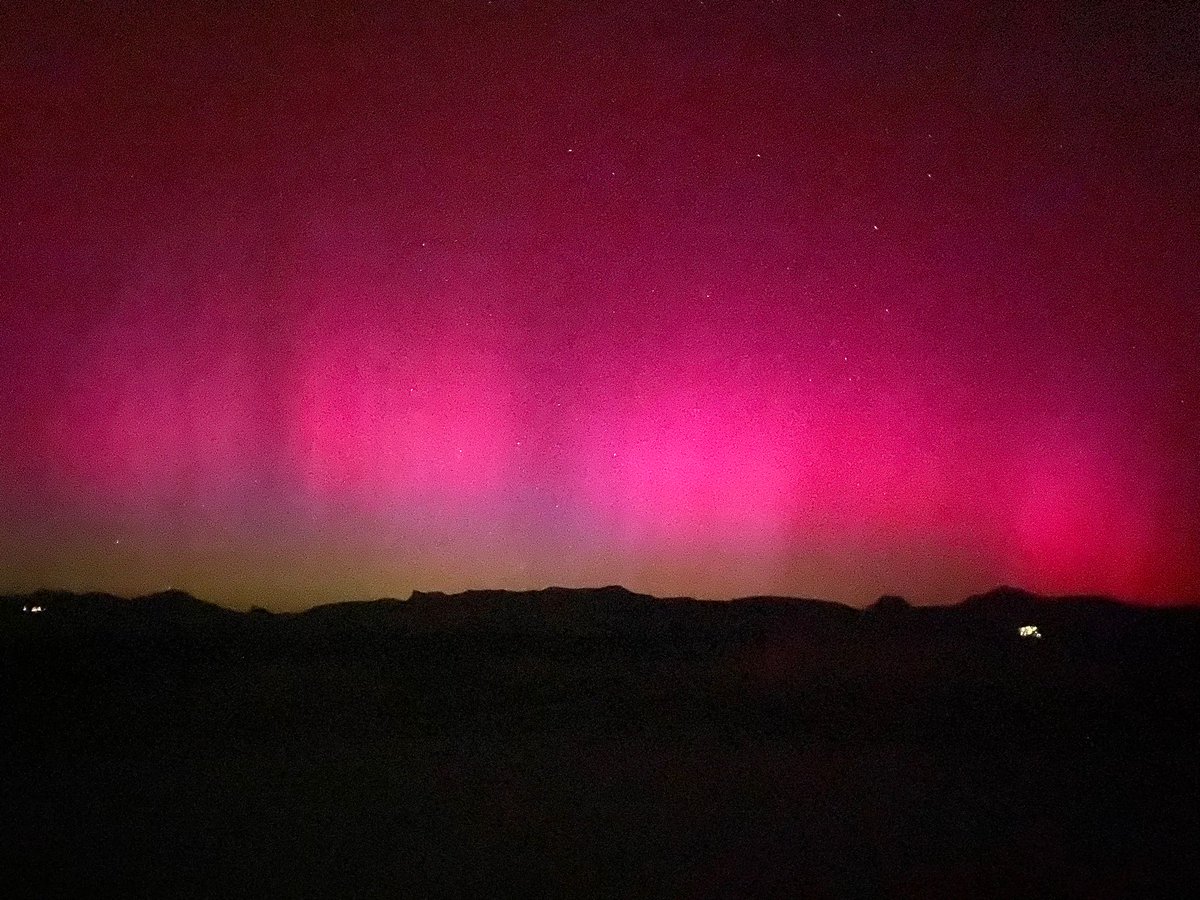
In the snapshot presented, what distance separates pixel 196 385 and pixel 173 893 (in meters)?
2.10

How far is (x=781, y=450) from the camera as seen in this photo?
3.70 m

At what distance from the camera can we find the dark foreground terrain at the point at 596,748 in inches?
80.7

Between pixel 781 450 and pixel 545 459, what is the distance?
0.87 meters

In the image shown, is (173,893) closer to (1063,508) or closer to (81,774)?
(81,774)

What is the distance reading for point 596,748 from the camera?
2631mm

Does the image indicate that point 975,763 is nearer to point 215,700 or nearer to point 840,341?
point 840,341

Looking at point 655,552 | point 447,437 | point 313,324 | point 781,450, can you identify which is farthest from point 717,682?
point 313,324

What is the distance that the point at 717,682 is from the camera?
124 inches

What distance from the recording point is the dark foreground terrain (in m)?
2.05

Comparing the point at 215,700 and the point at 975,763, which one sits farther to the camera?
the point at 215,700

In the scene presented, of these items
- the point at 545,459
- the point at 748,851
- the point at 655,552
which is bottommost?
the point at 748,851

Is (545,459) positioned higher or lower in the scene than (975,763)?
higher

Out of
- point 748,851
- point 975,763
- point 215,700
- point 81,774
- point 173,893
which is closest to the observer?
point 173,893

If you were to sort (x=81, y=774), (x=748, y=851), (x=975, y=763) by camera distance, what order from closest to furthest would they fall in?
(x=748, y=851) < (x=81, y=774) < (x=975, y=763)
